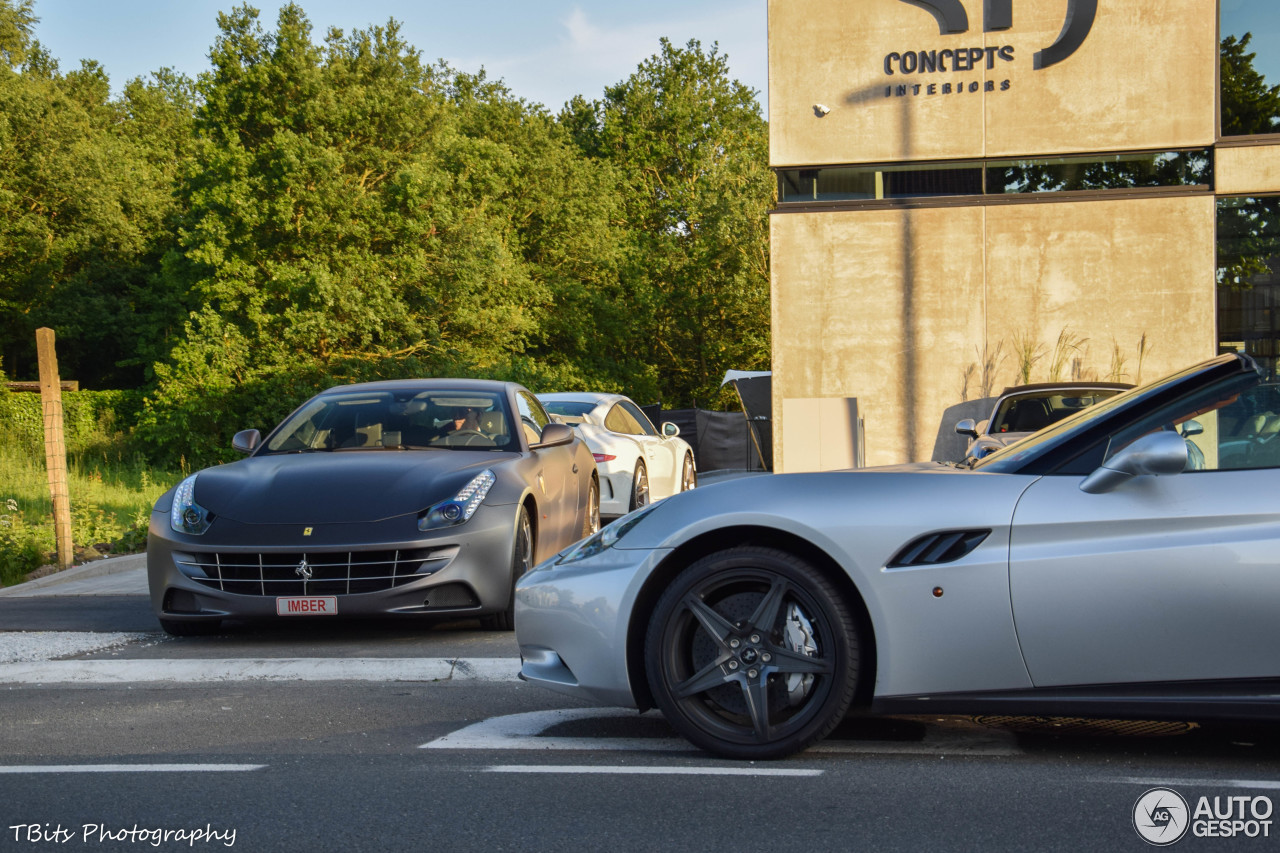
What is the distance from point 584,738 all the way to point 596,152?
53.4 m

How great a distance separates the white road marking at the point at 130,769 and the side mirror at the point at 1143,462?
9.20ft

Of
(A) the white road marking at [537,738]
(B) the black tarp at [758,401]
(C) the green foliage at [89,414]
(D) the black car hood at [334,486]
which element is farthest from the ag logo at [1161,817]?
(C) the green foliage at [89,414]

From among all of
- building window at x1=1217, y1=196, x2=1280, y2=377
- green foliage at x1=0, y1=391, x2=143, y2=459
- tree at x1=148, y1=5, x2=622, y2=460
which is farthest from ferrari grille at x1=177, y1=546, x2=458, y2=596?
green foliage at x1=0, y1=391, x2=143, y2=459

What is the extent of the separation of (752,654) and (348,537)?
3202 mm

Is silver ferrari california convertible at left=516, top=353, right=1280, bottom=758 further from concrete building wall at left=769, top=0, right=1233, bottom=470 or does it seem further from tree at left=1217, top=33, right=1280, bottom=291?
tree at left=1217, top=33, right=1280, bottom=291

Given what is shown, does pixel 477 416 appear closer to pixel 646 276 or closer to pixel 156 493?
pixel 156 493

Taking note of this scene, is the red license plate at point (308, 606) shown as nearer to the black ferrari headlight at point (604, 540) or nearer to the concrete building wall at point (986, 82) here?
→ the black ferrari headlight at point (604, 540)

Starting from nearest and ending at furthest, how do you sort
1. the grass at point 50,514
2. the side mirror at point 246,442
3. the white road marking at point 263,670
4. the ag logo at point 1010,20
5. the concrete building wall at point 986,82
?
1. the white road marking at point 263,670
2. the side mirror at point 246,442
3. the grass at point 50,514
4. the concrete building wall at point 986,82
5. the ag logo at point 1010,20

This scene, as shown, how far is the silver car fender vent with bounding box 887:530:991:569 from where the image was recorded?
12.7 ft

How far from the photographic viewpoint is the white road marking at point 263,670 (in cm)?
592

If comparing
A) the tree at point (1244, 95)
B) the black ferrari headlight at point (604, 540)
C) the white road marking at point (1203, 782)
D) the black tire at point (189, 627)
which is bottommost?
the black tire at point (189, 627)

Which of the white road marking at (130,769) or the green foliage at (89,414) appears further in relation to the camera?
the green foliage at (89,414)

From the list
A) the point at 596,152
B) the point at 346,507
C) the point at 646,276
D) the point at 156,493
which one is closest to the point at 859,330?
the point at 156,493

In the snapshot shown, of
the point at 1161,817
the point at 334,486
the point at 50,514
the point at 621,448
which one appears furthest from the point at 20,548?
the point at 1161,817
